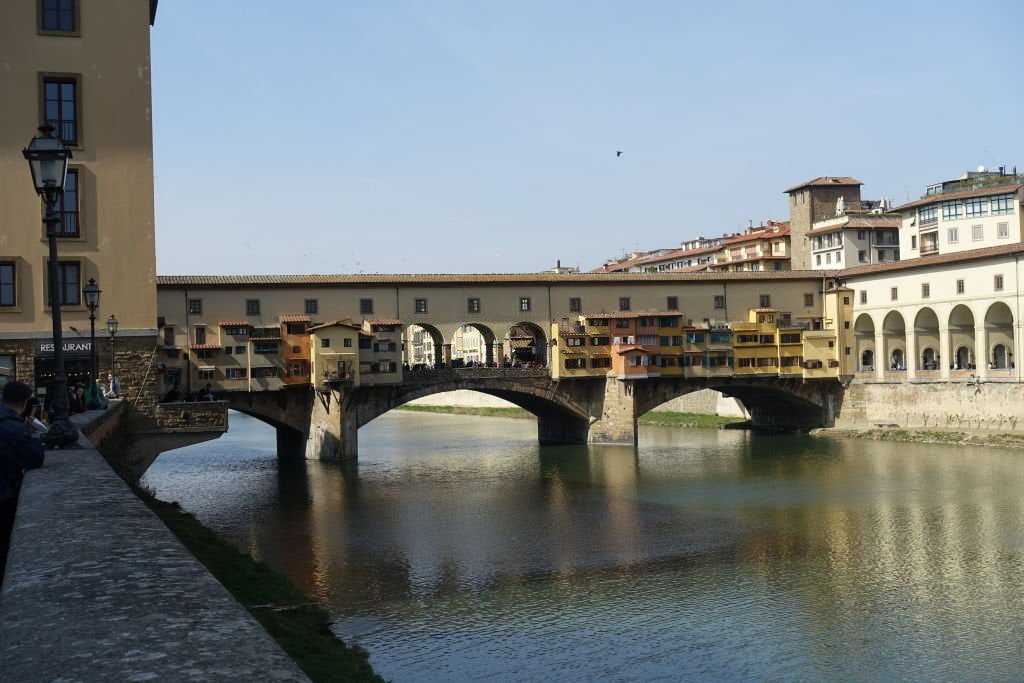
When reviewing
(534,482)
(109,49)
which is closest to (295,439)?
(534,482)

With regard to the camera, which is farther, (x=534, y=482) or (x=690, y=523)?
(x=534, y=482)

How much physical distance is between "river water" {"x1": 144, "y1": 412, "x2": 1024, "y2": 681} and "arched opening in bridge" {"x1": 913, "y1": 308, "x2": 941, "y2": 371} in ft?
29.0

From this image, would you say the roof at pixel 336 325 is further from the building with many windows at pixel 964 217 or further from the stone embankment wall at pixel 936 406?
the building with many windows at pixel 964 217

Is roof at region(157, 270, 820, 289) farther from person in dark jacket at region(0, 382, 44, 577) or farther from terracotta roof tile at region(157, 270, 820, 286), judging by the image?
person in dark jacket at region(0, 382, 44, 577)

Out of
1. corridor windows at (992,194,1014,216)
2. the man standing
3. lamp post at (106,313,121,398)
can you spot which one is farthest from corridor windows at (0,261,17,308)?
corridor windows at (992,194,1014,216)

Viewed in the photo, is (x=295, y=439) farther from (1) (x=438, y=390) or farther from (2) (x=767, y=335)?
(2) (x=767, y=335)

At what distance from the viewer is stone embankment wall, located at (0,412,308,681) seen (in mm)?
3711

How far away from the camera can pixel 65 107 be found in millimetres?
25047

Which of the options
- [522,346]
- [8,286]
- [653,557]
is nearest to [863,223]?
[522,346]

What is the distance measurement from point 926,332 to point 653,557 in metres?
35.5

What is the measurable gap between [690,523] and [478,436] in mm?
32060

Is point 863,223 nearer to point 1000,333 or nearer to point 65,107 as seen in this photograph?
point 1000,333

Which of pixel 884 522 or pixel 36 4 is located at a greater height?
pixel 36 4

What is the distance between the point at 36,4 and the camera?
2456 cm
